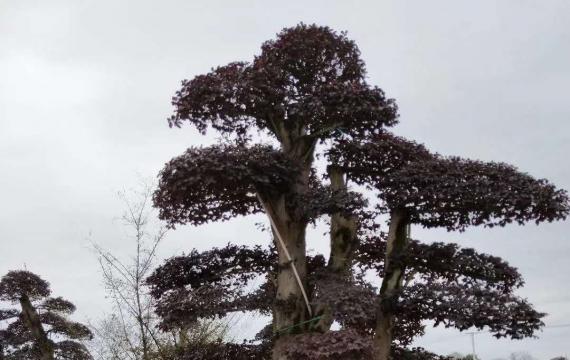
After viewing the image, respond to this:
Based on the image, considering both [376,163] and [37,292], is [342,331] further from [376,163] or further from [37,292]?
[37,292]

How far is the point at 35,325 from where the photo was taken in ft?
35.1

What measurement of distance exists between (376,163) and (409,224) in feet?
2.45

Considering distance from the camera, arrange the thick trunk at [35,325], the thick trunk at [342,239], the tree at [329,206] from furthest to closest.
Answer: the thick trunk at [35,325]
the thick trunk at [342,239]
the tree at [329,206]

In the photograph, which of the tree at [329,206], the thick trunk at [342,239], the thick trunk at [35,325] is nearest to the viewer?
the tree at [329,206]

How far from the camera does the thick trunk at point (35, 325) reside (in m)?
10.5

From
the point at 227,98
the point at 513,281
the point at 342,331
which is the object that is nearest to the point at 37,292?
the point at 227,98

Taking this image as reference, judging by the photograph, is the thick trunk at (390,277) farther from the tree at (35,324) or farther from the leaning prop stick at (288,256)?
the tree at (35,324)

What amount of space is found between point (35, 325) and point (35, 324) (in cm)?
2

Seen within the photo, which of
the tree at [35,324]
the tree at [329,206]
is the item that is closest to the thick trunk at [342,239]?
the tree at [329,206]

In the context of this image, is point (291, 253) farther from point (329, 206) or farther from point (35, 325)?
point (35, 325)

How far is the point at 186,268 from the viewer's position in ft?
21.7

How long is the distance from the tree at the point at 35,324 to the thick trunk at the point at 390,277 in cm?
586

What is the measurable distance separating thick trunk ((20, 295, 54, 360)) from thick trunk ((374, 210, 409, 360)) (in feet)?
22.0

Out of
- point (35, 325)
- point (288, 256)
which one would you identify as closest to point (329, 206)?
point (288, 256)
